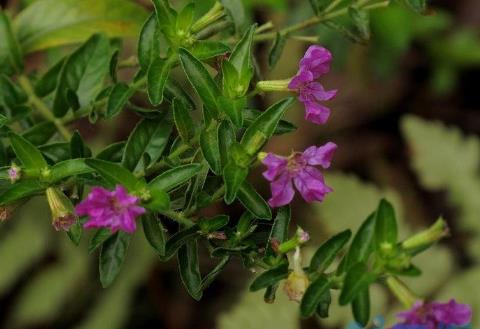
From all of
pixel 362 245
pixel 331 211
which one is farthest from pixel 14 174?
pixel 331 211

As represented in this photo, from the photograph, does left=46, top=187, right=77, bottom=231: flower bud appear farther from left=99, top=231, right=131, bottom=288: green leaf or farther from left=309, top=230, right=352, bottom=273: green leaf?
left=309, top=230, right=352, bottom=273: green leaf

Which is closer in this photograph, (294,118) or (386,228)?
(386,228)

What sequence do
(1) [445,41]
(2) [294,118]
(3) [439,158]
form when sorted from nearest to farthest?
(3) [439,158]
(2) [294,118]
(1) [445,41]

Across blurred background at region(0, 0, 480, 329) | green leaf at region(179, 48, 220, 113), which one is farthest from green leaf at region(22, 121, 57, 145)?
blurred background at region(0, 0, 480, 329)

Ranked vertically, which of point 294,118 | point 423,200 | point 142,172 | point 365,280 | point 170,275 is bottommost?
point 423,200

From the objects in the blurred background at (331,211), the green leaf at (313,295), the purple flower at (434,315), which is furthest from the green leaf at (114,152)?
the blurred background at (331,211)

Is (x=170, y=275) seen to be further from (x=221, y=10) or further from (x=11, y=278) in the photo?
(x=221, y=10)

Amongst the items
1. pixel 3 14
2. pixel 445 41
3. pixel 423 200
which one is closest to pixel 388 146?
pixel 423 200

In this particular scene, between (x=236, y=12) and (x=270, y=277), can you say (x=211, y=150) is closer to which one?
(x=270, y=277)
